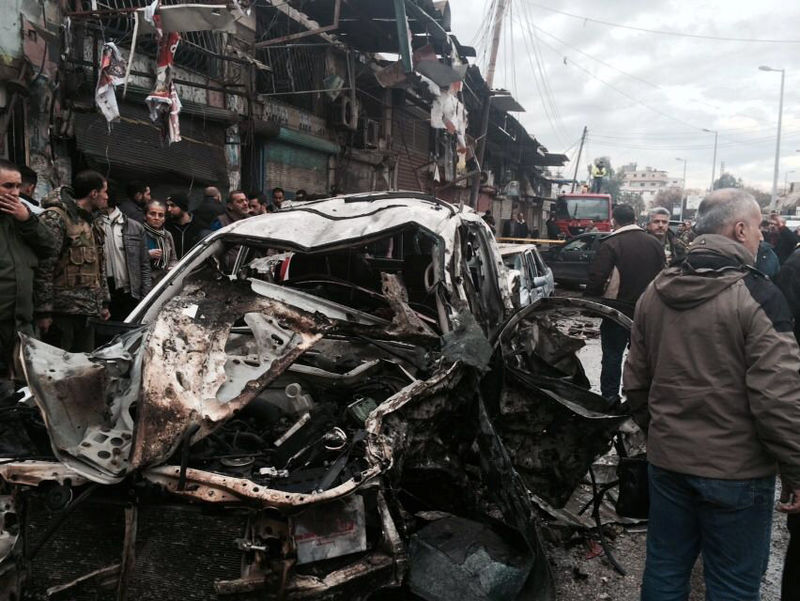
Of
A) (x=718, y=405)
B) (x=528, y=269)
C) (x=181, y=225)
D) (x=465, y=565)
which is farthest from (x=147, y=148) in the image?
(x=718, y=405)

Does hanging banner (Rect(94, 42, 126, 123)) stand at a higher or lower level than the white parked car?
higher

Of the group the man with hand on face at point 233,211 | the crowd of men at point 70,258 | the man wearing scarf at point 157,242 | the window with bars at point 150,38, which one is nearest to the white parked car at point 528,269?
the man with hand on face at point 233,211

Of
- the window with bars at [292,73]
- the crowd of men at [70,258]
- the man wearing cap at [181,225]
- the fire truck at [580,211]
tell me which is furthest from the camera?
the fire truck at [580,211]

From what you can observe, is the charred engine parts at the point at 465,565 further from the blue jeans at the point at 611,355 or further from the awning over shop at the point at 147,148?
the awning over shop at the point at 147,148

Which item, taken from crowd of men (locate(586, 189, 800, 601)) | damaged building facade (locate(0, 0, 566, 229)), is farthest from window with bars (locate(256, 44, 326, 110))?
crowd of men (locate(586, 189, 800, 601))

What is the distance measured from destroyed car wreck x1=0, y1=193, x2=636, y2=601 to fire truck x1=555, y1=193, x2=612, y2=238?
2150 cm

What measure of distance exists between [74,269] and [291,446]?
9.49ft

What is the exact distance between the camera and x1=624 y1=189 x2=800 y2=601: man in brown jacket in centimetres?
189

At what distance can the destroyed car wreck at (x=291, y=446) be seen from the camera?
207 centimetres

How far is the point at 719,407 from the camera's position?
2.00 metres

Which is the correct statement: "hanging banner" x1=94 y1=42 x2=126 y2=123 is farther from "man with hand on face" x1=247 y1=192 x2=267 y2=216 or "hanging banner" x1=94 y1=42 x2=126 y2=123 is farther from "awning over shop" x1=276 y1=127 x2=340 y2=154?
"awning over shop" x1=276 y1=127 x2=340 y2=154

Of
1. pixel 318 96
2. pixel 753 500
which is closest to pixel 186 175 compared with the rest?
pixel 318 96

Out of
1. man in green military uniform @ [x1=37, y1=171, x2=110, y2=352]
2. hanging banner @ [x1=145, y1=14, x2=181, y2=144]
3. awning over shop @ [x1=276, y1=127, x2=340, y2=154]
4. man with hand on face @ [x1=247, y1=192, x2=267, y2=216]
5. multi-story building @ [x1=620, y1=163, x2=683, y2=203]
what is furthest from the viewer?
multi-story building @ [x1=620, y1=163, x2=683, y2=203]

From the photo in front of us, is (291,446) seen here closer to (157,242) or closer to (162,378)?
(162,378)
